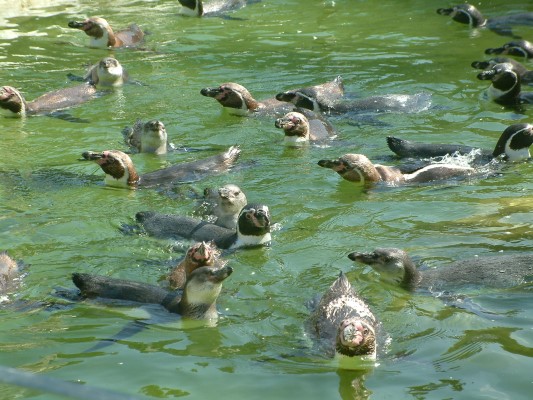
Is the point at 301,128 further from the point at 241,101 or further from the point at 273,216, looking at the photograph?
the point at 273,216

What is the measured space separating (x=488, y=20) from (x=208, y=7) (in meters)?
4.76

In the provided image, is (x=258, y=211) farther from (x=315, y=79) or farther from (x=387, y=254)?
(x=315, y=79)

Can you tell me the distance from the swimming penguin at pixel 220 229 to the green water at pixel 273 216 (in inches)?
5.6

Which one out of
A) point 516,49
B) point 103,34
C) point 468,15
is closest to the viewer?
point 516,49

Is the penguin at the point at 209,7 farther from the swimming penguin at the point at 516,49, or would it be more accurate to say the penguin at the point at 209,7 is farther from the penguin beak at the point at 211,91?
the penguin beak at the point at 211,91

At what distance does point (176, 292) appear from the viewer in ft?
21.3

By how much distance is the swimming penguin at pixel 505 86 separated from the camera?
456 inches

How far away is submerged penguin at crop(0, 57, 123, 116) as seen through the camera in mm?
11445

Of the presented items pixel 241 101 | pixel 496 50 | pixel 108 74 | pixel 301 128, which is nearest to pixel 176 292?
pixel 301 128

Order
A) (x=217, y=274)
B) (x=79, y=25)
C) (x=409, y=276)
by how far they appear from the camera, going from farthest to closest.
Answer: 1. (x=79, y=25)
2. (x=409, y=276)
3. (x=217, y=274)

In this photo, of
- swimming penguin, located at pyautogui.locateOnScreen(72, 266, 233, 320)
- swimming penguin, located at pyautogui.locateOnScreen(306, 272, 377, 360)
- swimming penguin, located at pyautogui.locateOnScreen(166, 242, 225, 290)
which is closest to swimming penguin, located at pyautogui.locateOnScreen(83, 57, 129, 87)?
swimming penguin, located at pyautogui.locateOnScreen(166, 242, 225, 290)

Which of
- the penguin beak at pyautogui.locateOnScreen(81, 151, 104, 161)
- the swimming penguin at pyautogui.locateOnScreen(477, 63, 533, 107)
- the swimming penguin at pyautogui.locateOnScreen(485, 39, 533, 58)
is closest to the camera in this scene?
the penguin beak at pyautogui.locateOnScreen(81, 151, 104, 161)

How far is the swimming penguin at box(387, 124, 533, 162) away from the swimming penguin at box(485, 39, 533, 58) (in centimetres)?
424

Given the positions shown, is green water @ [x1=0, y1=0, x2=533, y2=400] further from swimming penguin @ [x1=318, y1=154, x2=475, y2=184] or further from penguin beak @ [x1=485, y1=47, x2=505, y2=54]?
penguin beak @ [x1=485, y1=47, x2=505, y2=54]
